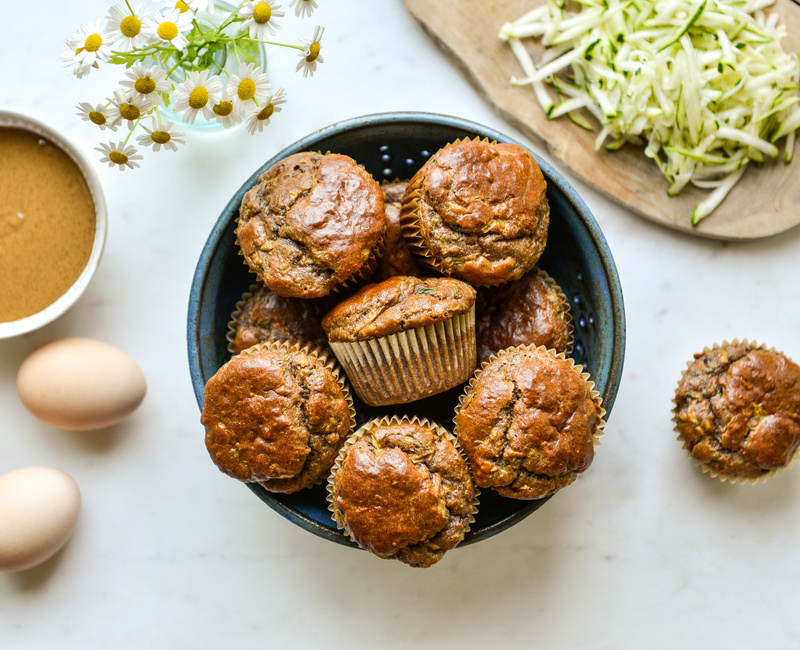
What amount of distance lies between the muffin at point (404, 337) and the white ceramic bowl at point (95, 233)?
1160 millimetres

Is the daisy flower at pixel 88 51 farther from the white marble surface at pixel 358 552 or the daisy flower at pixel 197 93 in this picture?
the white marble surface at pixel 358 552

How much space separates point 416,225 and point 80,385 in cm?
163

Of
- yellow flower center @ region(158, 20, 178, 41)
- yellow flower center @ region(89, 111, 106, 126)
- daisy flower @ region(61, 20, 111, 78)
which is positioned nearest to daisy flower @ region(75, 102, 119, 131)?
yellow flower center @ region(89, 111, 106, 126)

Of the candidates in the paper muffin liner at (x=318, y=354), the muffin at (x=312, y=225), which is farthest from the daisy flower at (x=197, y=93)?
the paper muffin liner at (x=318, y=354)

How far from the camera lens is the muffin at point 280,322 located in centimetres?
263

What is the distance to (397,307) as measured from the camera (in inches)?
88.7

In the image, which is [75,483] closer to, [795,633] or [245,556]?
[245,556]

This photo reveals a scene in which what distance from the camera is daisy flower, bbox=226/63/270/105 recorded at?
224 centimetres

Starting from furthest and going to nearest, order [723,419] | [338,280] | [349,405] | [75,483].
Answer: [75,483] → [723,419] → [349,405] → [338,280]

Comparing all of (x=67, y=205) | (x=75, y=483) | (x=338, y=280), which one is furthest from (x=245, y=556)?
(x=67, y=205)

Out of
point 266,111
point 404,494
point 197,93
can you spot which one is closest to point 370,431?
point 404,494

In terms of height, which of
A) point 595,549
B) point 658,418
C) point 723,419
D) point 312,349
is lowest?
point 595,549

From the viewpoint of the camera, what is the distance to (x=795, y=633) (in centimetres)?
315

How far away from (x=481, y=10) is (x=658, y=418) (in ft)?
Answer: 6.91
